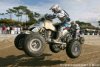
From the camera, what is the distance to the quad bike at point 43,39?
9.20 m

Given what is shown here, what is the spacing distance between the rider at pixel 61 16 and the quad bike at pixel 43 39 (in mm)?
159

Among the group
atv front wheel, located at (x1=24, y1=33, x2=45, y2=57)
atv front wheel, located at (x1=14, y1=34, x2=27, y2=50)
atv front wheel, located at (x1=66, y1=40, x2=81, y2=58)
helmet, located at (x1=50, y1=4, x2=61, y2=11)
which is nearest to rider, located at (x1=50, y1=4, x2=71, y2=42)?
helmet, located at (x1=50, y1=4, x2=61, y2=11)

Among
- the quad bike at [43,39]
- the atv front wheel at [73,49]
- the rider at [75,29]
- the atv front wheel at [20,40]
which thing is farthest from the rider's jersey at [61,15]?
the atv front wheel at [20,40]

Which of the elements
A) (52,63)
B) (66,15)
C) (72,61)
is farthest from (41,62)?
(66,15)

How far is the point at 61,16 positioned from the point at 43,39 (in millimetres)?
1306

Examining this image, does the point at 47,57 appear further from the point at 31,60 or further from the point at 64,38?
the point at 64,38

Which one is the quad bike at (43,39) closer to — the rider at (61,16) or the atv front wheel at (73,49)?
the atv front wheel at (73,49)

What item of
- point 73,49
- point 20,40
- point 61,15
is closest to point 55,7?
point 61,15

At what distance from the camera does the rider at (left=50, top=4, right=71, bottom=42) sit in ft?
32.8

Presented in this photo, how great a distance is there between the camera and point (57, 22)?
421 inches

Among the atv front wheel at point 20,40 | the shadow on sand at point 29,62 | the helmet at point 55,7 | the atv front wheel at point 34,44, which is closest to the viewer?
the atv front wheel at point 34,44

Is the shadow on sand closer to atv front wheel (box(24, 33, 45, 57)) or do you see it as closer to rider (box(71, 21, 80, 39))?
rider (box(71, 21, 80, 39))

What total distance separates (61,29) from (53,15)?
897mm

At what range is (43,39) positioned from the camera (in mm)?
9461
